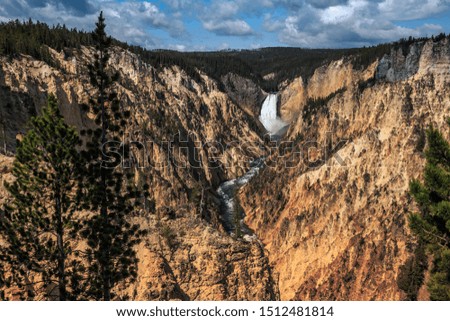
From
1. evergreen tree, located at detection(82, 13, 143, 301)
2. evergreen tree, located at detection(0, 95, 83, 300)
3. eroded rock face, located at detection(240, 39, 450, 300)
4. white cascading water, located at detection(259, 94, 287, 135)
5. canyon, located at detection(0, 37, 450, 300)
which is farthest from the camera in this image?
white cascading water, located at detection(259, 94, 287, 135)

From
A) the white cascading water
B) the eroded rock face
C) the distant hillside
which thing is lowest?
the eroded rock face

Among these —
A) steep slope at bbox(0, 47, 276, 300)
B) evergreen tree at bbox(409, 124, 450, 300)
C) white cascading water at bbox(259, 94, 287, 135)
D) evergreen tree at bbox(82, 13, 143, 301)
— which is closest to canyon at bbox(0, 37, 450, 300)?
steep slope at bbox(0, 47, 276, 300)

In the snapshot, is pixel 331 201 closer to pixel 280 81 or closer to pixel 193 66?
pixel 193 66

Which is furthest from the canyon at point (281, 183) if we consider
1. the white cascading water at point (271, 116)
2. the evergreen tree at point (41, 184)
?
the white cascading water at point (271, 116)

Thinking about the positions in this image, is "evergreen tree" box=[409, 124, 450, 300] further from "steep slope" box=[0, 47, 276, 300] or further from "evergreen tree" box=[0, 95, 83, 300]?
"steep slope" box=[0, 47, 276, 300]

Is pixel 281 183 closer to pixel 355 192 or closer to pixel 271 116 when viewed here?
pixel 355 192
